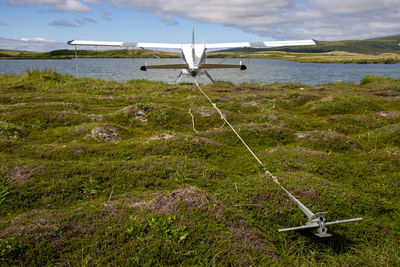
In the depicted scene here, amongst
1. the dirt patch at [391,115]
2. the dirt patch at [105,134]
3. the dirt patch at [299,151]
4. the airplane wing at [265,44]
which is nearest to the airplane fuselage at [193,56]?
the airplane wing at [265,44]

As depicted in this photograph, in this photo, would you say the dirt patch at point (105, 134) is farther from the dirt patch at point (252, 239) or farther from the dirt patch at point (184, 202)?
the dirt patch at point (252, 239)

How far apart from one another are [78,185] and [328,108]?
14.2 m

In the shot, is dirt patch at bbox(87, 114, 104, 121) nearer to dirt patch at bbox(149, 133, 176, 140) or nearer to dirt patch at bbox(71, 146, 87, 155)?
dirt patch at bbox(71, 146, 87, 155)

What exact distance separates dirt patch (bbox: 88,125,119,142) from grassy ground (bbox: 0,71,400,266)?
6 centimetres

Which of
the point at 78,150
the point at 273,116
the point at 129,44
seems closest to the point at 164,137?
the point at 78,150

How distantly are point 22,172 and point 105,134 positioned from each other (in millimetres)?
4022

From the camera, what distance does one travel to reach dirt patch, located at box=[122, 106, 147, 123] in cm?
1277

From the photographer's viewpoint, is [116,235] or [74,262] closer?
[74,262]

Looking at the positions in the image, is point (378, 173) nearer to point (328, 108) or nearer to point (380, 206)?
point (380, 206)

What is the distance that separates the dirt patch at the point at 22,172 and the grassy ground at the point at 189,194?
0.04 m

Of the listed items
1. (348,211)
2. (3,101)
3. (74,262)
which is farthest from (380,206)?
(3,101)

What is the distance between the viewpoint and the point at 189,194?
15.8ft

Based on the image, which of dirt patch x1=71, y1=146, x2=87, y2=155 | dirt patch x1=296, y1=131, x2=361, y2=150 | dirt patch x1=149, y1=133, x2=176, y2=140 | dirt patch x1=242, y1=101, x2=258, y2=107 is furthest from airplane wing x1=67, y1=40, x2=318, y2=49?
dirt patch x1=71, y1=146, x2=87, y2=155

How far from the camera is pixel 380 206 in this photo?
18.6ft
